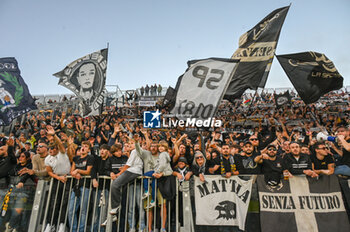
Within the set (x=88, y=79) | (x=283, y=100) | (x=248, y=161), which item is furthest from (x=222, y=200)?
(x=283, y=100)

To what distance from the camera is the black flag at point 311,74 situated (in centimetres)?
718

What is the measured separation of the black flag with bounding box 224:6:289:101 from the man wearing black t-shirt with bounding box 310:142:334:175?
2652mm

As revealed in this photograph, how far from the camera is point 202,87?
415cm

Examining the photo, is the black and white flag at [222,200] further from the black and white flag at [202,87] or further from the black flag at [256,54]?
the black flag at [256,54]

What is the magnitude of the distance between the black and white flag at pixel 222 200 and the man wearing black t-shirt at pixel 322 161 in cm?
144

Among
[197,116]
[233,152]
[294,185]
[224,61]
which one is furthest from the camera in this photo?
[233,152]

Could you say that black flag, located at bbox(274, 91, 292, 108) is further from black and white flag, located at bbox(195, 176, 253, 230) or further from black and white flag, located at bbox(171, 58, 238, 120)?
black and white flag, located at bbox(195, 176, 253, 230)

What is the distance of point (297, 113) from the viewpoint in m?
14.2

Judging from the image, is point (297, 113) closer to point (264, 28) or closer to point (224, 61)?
point (264, 28)

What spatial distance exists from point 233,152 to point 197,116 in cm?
186

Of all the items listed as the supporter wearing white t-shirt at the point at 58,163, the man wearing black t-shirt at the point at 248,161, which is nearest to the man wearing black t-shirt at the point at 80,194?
the supporter wearing white t-shirt at the point at 58,163

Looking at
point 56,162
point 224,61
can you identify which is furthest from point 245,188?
point 56,162

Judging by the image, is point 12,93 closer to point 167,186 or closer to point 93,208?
point 93,208

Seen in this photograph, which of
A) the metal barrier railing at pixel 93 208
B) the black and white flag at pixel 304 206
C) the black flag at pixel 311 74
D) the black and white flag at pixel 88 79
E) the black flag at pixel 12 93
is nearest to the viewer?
the black and white flag at pixel 304 206
